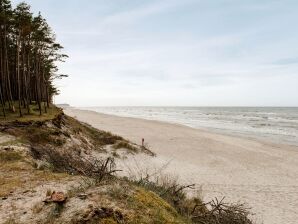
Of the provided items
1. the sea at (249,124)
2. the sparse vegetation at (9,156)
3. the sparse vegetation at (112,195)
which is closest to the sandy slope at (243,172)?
the sparse vegetation at (112,195)

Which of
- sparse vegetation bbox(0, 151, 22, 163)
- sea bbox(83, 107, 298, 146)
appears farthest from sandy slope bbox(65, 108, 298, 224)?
sea bbox(83, 107, 298, 146)

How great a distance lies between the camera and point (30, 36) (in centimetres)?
3472

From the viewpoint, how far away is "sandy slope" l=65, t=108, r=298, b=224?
562 inches

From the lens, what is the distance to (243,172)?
67.6 feet

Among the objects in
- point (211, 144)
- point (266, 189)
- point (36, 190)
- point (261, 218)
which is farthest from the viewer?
point (211, 144)

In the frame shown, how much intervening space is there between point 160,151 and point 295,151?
1367 cm

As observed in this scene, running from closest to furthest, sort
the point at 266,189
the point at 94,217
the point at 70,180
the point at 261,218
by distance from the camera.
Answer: the point at 94,217, the point at 70,180, the point at 261,218, the point at 266,189

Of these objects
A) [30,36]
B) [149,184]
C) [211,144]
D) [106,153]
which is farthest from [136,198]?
[30,36]

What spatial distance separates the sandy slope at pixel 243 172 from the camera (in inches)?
562

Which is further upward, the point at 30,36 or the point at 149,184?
the point at 30,36

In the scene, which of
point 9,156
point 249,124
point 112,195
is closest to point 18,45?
point 9,156

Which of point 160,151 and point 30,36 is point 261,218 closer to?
point 160,151

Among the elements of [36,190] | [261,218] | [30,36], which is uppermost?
[30,36]

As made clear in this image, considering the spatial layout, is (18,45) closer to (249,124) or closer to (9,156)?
(9,156)
